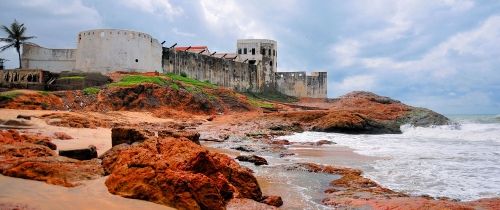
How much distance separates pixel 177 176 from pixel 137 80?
29681mm

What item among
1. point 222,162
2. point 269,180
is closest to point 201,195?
point 222,162

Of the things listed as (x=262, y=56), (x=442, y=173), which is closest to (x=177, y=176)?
(x=442, y=173)

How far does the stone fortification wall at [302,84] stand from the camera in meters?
59.1

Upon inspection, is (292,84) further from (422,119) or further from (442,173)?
(442,173)

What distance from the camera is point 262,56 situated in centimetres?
5934

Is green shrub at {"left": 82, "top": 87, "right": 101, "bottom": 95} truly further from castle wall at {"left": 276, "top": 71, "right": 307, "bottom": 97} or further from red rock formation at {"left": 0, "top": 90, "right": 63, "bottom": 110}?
castle wall at {"left": 276, "top": 71, "right": 307, "bottom": 97}

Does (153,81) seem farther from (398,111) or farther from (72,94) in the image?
(398,111)

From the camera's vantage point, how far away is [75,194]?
5168 mm

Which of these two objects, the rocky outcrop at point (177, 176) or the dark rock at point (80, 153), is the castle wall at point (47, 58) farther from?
the rocky outcrop at point (177, 176)

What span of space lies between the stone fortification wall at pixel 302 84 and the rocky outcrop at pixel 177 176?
5292 centimetres

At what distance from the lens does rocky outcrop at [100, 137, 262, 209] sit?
209 inches

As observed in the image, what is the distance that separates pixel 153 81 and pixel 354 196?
28.6 m

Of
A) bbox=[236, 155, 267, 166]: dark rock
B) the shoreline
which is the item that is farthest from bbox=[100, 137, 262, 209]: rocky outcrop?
bbox=[236, 155, 267, 166]: dark rock

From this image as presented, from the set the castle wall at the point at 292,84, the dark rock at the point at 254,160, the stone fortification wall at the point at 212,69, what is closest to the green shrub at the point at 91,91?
the stone fortification wall at the point at 212,69
